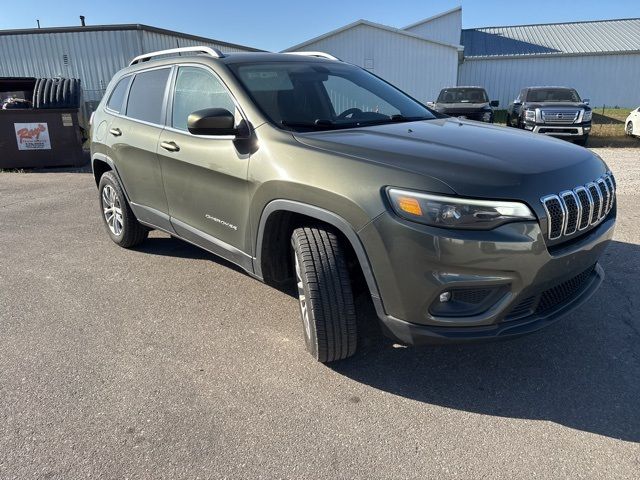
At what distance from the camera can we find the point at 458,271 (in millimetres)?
2182

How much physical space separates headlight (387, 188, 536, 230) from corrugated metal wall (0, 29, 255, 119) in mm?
19524

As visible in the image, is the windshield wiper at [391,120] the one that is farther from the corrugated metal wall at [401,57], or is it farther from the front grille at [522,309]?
the corrugated metal wall at [401,57]

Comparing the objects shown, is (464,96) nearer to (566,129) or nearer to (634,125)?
(566,129)

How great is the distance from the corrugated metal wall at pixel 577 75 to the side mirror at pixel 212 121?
29.1 m

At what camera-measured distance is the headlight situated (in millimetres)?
2145

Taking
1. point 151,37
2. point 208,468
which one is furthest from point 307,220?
point 151,37

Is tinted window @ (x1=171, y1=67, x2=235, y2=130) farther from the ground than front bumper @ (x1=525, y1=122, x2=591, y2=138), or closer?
farther from the ground

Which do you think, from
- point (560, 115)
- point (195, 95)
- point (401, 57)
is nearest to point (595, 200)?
point (195, 95)

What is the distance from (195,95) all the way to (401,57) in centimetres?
2336

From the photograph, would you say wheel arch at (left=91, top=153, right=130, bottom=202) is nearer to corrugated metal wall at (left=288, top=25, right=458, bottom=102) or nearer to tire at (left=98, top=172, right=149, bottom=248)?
tire at (left=98, top=172, right=149, bottom=248)

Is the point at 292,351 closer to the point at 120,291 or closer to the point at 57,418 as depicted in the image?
the point at 57,418

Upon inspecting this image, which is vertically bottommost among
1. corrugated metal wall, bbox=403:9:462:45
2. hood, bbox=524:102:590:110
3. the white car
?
the white car

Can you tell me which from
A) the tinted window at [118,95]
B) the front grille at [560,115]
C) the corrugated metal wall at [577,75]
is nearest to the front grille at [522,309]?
the tinted window at [118,95]

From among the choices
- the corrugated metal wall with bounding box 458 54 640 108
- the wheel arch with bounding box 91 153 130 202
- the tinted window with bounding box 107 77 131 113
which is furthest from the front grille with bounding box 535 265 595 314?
the corrugated metal wall with bounding box 458 54 640 108
